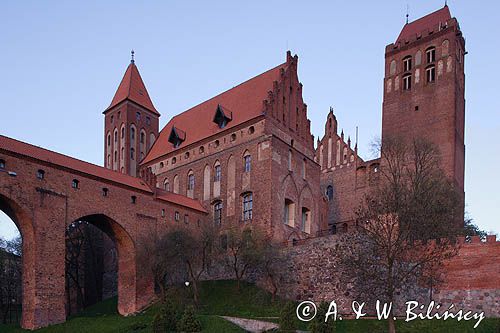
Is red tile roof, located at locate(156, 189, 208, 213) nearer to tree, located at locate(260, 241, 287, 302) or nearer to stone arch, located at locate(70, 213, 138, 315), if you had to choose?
stone arch, located at locate(70, 213, 138, 315)

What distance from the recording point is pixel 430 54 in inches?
1827

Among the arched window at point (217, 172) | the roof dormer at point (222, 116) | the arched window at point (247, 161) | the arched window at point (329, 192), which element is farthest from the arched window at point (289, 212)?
the arched window at point (329, 192)

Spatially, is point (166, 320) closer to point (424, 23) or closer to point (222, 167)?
point (222, 167)

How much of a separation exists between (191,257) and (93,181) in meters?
7.31

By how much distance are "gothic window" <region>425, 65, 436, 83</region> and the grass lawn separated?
2524 cm

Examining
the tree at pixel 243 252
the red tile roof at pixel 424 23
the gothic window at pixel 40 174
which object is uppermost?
the red tile roof at pixel 424 23

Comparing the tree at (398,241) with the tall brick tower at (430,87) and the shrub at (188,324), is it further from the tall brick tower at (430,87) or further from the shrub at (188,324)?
the tall brick tower at (430,87)

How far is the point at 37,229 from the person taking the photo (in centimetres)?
2784

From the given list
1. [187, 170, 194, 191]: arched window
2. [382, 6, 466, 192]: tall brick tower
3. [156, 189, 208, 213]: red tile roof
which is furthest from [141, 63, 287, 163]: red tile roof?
[382, 6, 466, 192]: tall brick tower

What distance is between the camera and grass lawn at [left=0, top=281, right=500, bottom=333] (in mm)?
21734

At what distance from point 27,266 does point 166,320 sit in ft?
30.4

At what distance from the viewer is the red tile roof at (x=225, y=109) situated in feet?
128

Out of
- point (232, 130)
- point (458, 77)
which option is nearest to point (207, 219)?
point (232, 130)

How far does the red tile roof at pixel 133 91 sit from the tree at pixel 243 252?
888 inches
